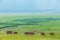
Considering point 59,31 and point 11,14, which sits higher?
point 11,14

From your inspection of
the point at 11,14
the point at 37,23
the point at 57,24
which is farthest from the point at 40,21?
the point at 11,14

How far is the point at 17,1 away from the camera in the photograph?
2277mm

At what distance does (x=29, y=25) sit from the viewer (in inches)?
88.3

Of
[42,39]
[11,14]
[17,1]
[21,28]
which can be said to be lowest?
[42,39]

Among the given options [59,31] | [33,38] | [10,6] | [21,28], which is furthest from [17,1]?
[59,31]

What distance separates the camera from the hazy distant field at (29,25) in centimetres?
219

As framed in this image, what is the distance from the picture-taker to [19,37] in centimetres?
220

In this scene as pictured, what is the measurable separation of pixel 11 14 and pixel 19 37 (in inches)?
13.8

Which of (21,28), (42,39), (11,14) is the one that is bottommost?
(42,39)

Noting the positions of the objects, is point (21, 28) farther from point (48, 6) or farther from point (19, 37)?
point (48, 6)

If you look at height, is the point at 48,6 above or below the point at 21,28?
above

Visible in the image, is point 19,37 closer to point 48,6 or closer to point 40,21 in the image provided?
point 40,21

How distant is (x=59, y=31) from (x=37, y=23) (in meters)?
0.33

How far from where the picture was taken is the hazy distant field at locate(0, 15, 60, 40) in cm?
219
